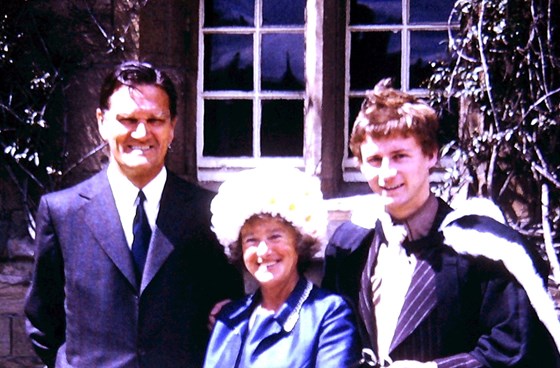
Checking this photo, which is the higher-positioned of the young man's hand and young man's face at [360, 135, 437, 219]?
young man's face at [360, 135, 437, 219]

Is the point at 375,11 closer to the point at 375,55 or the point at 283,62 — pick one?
the point at 375,55

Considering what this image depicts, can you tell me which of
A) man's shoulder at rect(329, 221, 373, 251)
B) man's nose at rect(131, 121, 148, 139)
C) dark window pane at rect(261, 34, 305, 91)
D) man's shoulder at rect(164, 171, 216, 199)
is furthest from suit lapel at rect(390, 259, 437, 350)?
dark window pane at rect(261, 34, 305, 91)

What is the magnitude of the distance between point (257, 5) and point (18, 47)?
1231 millimetres

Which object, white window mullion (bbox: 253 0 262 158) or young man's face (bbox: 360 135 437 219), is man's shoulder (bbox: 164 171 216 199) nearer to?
young man's face (bbox: 360 135 437 219)

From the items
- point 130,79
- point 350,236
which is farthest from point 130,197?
point 350,236

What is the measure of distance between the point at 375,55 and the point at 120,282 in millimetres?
2193

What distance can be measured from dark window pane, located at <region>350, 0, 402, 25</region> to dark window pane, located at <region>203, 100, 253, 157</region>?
74 centimetres

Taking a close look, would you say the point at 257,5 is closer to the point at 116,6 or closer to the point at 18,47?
the point at 116,6

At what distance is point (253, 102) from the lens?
4277 mm

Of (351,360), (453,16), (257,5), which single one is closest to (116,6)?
(257,5)

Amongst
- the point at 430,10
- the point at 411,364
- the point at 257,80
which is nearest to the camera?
the point at 411,364

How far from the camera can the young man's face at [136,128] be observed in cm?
253

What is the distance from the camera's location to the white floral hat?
2.40m

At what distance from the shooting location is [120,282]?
2.51 m
